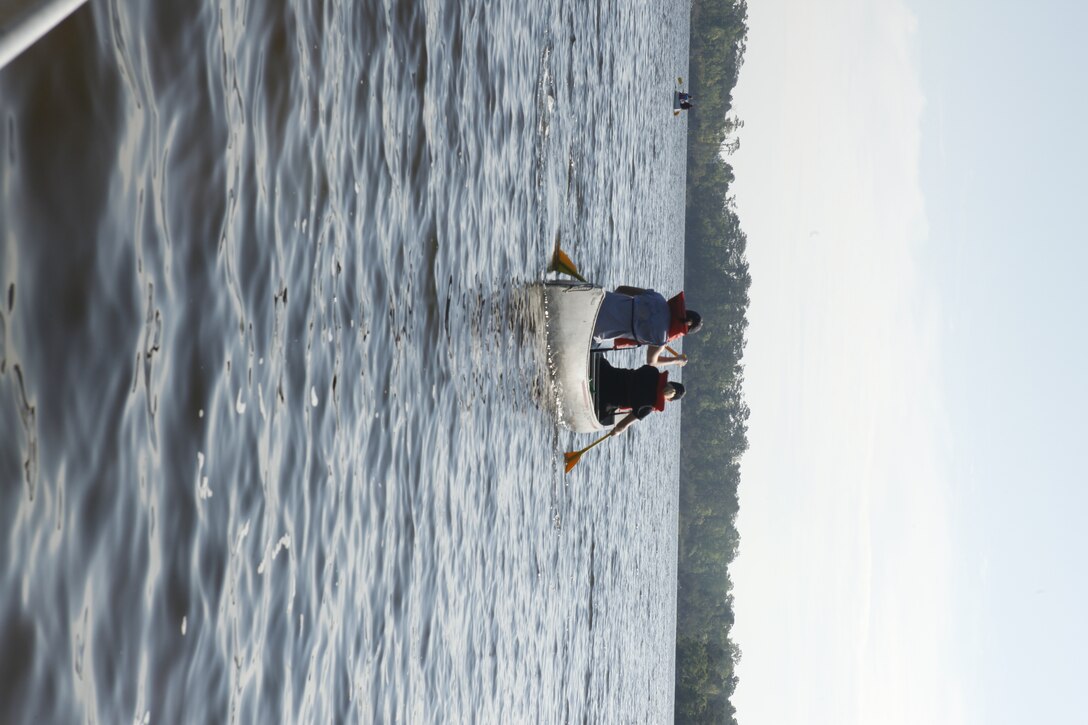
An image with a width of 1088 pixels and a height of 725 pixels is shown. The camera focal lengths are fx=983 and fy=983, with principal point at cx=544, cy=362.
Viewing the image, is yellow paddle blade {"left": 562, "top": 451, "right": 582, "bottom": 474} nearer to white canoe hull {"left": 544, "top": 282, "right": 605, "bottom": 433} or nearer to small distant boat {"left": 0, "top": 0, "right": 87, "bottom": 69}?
white canoe hull {"left": 544, "top": 282, "right": 605, "bottom": 433}

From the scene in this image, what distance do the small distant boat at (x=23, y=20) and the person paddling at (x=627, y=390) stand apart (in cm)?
1341

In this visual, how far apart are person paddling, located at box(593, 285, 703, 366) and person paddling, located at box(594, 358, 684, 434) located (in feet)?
2.21

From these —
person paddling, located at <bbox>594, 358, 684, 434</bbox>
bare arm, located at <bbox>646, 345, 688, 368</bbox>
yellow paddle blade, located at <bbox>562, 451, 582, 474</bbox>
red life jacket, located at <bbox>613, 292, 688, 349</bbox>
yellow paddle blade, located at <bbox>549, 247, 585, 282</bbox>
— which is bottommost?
yellow paddle blade, located at <bbox>562, 451, 582, 474</bbox>

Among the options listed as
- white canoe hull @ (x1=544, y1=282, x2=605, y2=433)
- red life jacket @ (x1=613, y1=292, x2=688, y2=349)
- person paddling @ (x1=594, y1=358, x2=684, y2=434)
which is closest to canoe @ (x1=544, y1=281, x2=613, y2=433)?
white canoe hull @ (x1=544, y1=282, x2=605, y2=433)

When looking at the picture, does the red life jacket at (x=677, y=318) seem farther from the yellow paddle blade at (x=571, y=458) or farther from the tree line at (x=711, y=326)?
the tree line at (x=711, y=326)

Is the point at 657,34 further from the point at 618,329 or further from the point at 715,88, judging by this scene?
the point at 715,88

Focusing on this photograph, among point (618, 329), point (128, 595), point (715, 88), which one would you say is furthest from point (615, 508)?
point (715, 88)

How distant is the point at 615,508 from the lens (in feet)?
74.5

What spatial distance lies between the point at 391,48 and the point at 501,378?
5.00 meters

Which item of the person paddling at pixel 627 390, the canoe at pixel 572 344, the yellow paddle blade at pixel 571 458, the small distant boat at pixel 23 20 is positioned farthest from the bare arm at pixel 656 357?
the small distant boat at pixel 23 20

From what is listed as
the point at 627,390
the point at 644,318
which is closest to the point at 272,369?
the point at 644,318

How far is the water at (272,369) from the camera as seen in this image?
475 centimetres

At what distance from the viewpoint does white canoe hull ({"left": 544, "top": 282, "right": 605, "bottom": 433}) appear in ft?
51.5

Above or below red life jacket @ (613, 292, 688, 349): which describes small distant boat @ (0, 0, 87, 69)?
below
